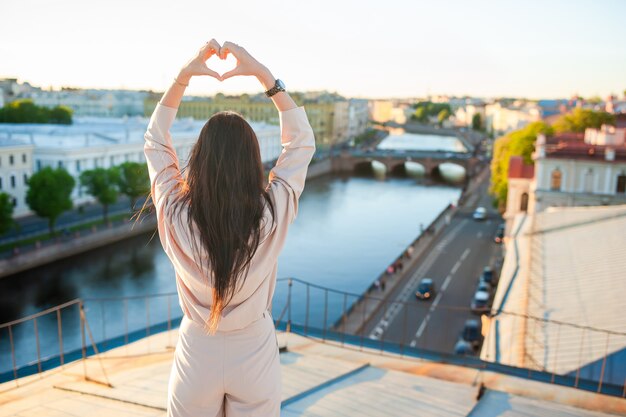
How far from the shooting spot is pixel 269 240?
114 centimetres

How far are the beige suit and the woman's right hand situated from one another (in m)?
0.17

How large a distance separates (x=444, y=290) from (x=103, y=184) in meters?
9.17

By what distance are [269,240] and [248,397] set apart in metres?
0.30

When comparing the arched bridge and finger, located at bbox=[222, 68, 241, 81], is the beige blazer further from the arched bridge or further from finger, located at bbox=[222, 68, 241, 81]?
the arched bridge

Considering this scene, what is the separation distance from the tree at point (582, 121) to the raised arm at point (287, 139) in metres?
21.9

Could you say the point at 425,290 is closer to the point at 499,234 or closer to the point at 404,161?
the point at 499,234

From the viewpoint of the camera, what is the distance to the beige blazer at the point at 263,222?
3.70ft

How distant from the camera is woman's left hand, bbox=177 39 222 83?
1.18 metres

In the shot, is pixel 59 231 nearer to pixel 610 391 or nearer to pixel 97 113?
pixel 610 391

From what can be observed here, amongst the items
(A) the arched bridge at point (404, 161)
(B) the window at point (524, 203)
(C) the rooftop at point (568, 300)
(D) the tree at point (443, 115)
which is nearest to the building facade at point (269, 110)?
(A) the arched bridge at point (404, 161)

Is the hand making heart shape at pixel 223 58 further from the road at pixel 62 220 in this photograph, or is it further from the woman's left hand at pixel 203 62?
the road at pixel 62 220

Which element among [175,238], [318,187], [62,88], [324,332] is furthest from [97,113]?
[175,238]

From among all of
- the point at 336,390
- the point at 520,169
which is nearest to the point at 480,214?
the point at 520,169

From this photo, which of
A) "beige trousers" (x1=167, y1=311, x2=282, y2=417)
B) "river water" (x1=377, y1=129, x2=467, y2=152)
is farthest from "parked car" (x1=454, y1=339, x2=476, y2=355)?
"river water" (x1=377, y1=129, x2=467, y2=152)
